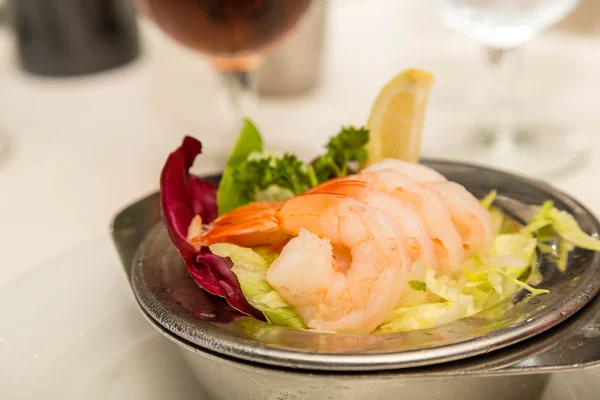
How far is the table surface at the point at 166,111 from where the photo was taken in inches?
53.0

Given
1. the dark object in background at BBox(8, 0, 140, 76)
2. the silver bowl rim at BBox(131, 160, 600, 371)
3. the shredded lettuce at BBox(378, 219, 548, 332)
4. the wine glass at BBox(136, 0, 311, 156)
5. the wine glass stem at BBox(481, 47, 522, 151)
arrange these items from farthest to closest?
1. the dark object in background at BBox(8, 0, 140, 76)
2. the wine glass stem at BBox(481, 47, 522, 151)
3. the wine glass at BBox(136, 0, 311, 156)
4. the shredded lettuce at BBox(378, 219, 548, 332)
5. the silver bowl rim at BBox(131, 160, 600, 371)

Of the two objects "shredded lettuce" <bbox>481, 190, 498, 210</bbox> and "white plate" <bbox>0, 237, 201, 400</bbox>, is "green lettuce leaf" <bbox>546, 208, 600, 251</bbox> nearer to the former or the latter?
"shredded lettuce" <bbox>481, 190, 498, 210</bbox>

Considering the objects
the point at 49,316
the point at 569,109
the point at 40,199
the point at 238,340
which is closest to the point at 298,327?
the point at 238,340

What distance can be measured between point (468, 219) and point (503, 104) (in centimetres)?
91

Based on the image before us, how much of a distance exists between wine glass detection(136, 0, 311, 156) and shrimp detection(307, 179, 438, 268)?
26.0 inches

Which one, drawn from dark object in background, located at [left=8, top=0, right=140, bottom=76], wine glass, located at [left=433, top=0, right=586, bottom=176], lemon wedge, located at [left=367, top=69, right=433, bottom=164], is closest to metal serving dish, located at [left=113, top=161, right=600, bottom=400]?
lemon wedge, located at [left=367, top=69, right=433, bottom=164]

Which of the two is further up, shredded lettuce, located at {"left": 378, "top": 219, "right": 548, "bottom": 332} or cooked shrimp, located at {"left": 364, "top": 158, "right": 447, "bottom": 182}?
cooked shrimp, located at {"left": 364, "top": 158, "right": 447, "bottom": 182}

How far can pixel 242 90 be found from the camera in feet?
5.51

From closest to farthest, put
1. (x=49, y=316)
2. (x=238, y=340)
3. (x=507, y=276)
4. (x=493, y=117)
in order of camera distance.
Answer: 1. (x=238, y=340)
2. (x=507, y=276)
3. (x=49, y=316)
4. (x=493, y=117)

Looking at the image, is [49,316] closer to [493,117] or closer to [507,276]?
[507,276]

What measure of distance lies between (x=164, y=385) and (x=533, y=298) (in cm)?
43

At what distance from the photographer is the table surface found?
1347 mm

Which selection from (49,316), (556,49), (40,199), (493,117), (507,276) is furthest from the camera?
(556,49)

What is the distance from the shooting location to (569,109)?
1.74 metres
